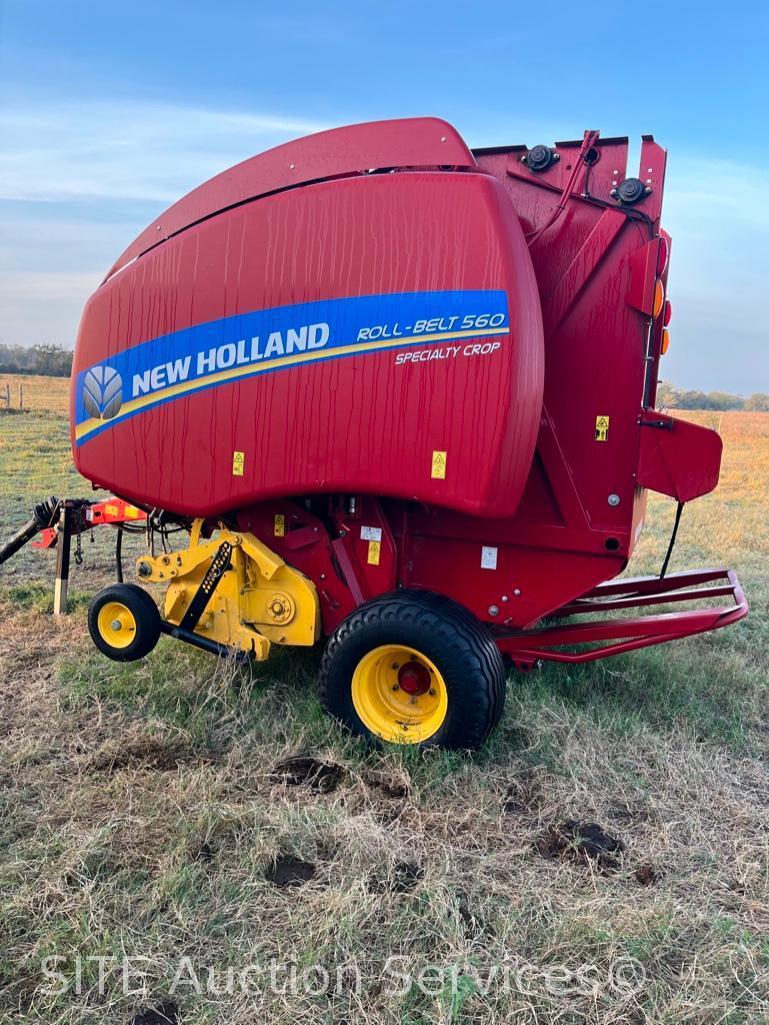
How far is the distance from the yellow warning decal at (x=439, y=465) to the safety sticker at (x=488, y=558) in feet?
2.20

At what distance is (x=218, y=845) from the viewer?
279 cm

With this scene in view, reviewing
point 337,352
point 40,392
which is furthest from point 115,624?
point 40,392

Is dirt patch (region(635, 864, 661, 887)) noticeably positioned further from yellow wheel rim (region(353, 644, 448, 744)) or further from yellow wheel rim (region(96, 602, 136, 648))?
yellow wheel rim (region(96, 602, 136, 648))

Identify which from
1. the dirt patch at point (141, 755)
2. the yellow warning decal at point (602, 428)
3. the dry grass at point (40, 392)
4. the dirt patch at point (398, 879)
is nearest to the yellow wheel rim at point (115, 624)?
the dirt patch at point (141, 755)

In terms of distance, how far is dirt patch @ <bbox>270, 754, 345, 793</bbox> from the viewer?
128 inches

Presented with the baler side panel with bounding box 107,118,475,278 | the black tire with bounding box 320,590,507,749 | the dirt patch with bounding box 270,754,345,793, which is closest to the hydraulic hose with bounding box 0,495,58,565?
the baler side panel with bounding box 107,118,475,278

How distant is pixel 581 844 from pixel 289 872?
1068 millimetres

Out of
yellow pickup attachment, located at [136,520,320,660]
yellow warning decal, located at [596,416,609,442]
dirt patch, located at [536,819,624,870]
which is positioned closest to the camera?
dirt patch, located at [536,819,624,870]

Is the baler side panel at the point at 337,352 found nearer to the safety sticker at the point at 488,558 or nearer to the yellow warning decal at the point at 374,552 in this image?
the yellow warning decal at the point at 374,552

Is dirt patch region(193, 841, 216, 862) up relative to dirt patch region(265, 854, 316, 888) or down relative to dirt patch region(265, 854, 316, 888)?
up

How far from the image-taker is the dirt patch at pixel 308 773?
325 cm

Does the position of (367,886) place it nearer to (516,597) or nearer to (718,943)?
(718,943)

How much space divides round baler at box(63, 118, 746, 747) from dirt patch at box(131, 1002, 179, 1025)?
151cm

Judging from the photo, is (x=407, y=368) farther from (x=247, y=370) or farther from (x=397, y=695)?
(x=397, y=695)
